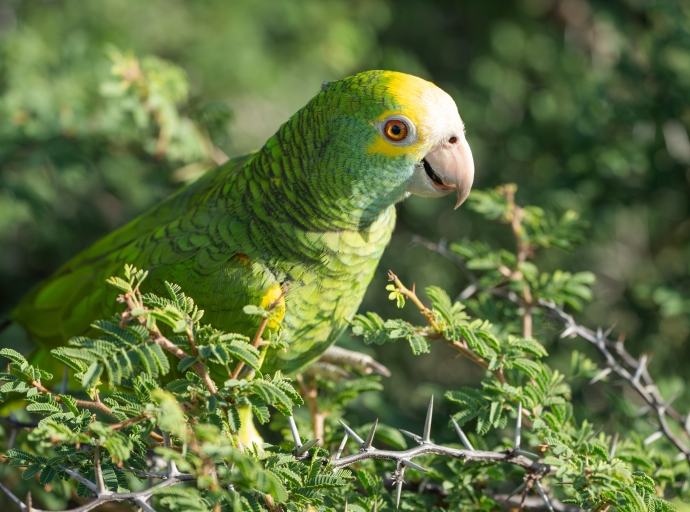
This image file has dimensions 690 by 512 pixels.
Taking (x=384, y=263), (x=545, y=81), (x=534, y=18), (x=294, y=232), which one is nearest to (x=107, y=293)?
(x=294, y=232)

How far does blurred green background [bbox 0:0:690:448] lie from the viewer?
9.69 feet

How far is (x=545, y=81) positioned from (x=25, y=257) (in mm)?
4223

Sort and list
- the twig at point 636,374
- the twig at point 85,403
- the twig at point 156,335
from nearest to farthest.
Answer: the twig at point 156,335, the twig at point 85,403, the twig at point 636,374

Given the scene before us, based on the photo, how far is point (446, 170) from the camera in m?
1.95

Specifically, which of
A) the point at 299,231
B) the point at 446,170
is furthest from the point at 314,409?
the point at 446,170

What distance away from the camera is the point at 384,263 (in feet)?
12.5

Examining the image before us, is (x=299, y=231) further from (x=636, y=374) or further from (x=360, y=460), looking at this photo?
(x=636, y=374)

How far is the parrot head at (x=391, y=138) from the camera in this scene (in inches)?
73.9

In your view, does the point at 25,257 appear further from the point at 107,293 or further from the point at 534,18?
the point at 534,18

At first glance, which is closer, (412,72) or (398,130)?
(398,130)

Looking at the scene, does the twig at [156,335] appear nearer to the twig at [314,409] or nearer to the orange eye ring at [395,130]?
the twig at [314,409]

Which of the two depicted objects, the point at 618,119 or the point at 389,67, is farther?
the point at 389,67

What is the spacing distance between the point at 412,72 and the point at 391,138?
231cm

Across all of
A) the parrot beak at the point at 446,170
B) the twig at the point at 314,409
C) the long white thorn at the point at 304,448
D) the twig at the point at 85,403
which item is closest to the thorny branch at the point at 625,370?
the parrot beak at the point at 446,170
